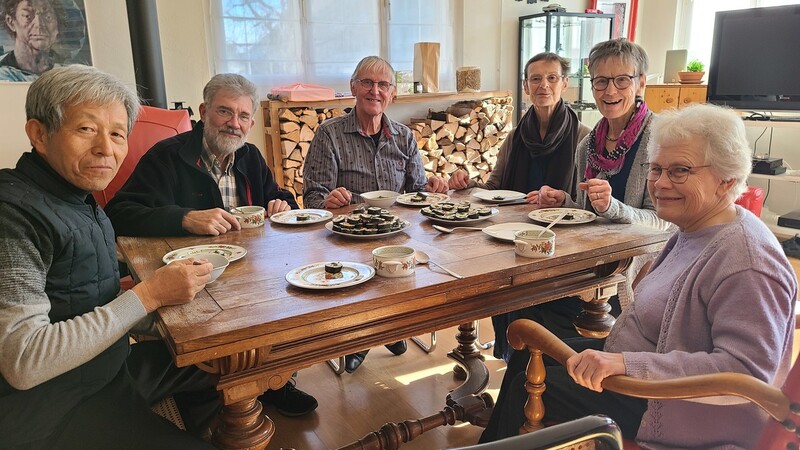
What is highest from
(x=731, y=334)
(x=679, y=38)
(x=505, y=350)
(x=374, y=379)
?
(x=679, y=38)

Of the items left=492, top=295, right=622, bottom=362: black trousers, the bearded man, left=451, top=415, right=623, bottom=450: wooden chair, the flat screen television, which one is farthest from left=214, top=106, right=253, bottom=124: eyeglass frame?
the flat screen television

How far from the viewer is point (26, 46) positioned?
3.26 metres

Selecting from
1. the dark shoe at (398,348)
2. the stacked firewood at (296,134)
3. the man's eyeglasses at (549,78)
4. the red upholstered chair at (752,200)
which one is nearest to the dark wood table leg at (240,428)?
the dark shoe at (398,348)

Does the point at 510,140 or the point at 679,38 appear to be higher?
the point at 679,38

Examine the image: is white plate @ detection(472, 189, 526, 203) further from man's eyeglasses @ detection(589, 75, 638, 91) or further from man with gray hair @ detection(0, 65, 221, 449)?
man with gray hair @ detection(0, 65, 221, 449)

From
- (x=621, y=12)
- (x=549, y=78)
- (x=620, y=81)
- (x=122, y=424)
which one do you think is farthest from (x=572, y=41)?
(x=122, y=424)

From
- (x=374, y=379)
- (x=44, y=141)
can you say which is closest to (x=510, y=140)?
(x=374, y=379)

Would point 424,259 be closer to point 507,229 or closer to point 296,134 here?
point 507,229

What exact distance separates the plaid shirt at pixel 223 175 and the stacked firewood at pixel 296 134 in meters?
1.73

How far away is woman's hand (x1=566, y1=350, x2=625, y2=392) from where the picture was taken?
111cm

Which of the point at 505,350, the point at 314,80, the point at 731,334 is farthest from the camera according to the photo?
the point at 314,80

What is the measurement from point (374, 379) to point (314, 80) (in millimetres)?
2702

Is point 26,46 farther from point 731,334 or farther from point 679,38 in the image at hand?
point 679,38

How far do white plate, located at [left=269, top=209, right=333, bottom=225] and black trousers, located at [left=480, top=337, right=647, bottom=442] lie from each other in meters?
0.83
